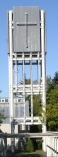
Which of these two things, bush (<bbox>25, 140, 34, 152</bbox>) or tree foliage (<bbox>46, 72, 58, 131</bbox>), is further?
tree foliage (<bbox>46, 72, 58, 131</bbox>)

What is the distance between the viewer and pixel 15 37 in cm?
5172

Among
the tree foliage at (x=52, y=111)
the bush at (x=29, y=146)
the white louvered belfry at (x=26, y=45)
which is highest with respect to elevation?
the white louvered belfry at (x=26, y=45)

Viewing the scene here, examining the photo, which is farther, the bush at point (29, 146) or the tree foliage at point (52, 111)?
the tree foliage at point (52, 111)

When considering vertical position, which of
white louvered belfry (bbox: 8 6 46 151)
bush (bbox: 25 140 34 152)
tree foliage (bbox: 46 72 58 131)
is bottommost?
bush (bbox: 25 140 34 152)

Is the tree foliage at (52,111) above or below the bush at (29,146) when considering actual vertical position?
above

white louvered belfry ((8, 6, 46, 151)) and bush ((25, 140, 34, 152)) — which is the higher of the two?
white louvered belfry ((8, 6, 46, 151))

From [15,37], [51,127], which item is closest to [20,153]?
[51,127]

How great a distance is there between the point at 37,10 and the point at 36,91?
9.86 m

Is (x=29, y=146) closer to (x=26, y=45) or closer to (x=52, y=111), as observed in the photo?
(x=52, y=111)

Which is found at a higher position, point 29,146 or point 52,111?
point 52,111

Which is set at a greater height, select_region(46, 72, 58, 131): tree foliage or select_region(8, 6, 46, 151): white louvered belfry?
select_region(8, 6, 46, 151): white louvered belfry

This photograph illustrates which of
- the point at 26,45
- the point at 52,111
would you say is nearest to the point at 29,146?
the point at 52,111

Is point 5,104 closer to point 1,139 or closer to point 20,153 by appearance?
point 20,153

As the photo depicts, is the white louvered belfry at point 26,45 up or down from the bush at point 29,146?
up
